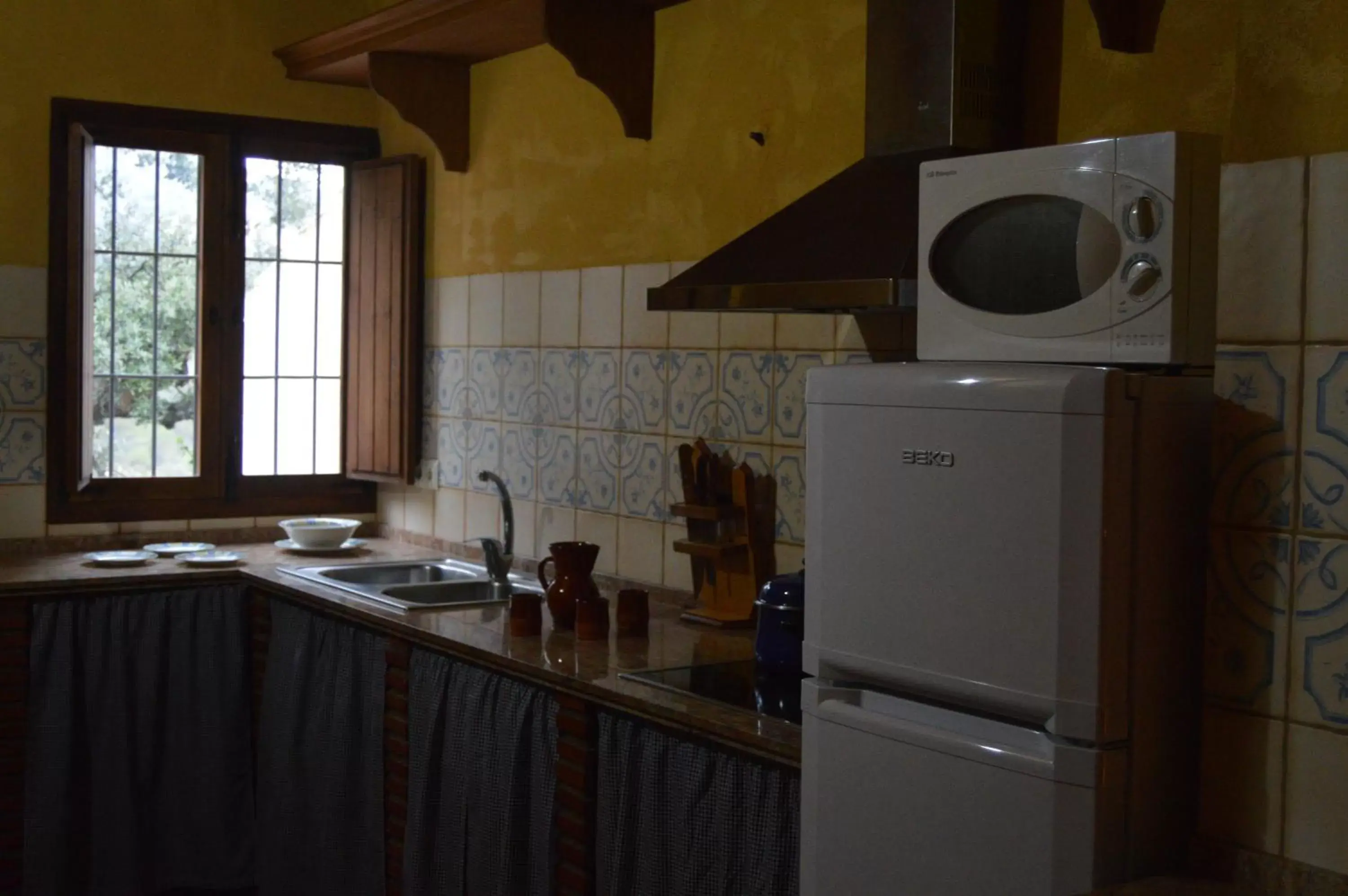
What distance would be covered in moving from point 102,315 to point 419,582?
3.94 feet

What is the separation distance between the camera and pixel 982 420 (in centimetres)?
168

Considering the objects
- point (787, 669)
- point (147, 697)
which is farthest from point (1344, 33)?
point (147, 697)

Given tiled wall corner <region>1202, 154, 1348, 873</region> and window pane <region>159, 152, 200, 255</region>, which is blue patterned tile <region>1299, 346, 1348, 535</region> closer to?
tiled wall corner <region>1202, 154, 1348, 873</region>

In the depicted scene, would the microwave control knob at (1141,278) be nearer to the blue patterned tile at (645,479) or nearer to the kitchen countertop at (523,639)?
the kitchen countertop at (523,639)

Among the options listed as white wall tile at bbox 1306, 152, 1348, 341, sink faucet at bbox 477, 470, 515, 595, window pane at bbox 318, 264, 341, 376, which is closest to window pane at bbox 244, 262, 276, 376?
window pane at bbox 318, 264, 341, 376

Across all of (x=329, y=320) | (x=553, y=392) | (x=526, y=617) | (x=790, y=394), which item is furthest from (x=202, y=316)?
(x=790, y=394)

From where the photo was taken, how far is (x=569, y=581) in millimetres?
2961

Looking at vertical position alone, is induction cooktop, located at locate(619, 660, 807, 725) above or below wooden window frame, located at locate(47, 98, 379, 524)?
below

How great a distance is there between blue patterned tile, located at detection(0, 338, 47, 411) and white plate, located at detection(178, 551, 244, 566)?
60 centimetres

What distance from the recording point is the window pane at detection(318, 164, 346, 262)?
14.2 feet

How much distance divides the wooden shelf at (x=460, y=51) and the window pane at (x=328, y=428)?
0.84m

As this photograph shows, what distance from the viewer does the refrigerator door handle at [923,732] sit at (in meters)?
1.65

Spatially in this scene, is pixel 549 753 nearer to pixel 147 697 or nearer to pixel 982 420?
pixel 982 420

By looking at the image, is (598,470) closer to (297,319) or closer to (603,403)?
(603,403)
